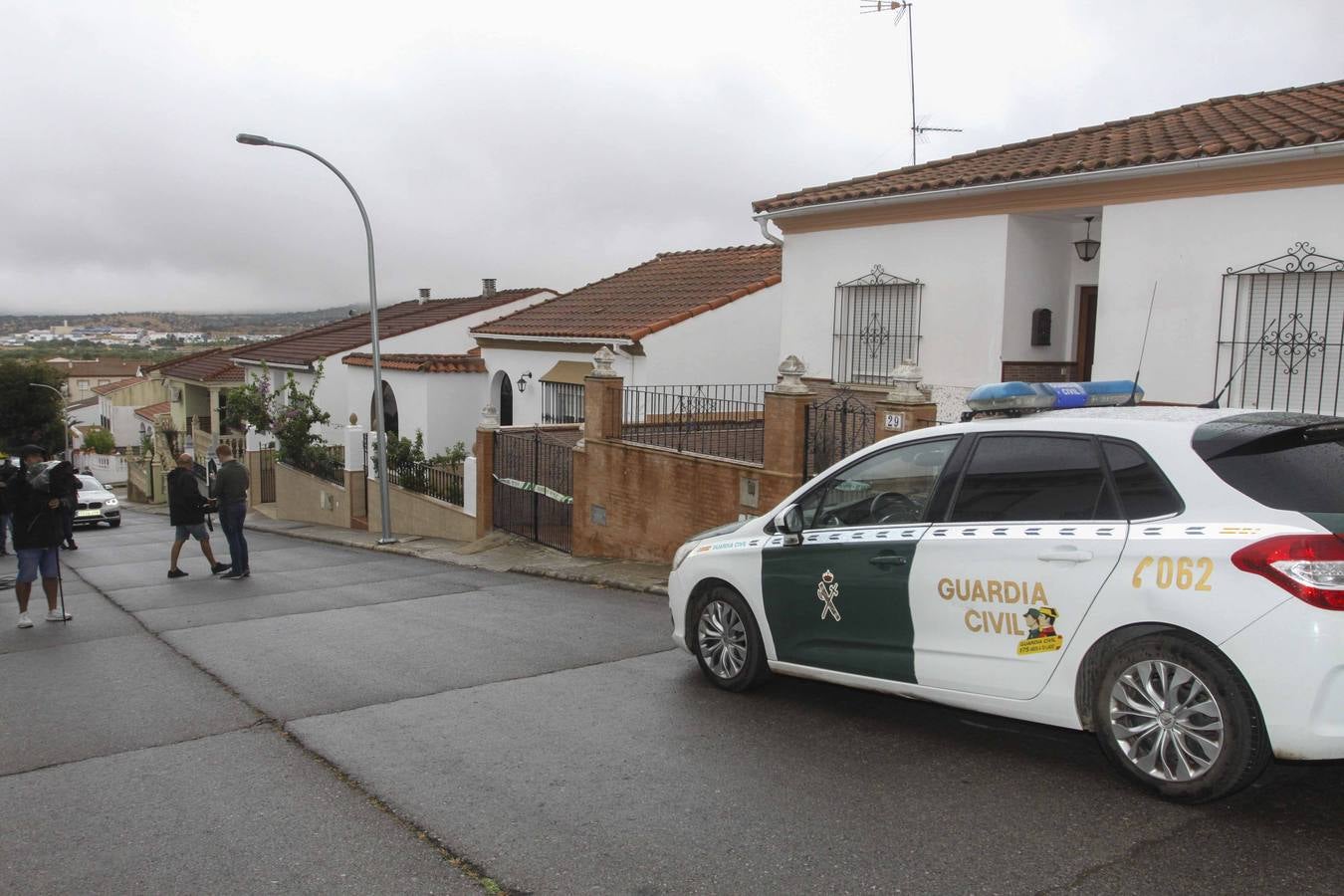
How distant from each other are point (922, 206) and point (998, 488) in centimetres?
812

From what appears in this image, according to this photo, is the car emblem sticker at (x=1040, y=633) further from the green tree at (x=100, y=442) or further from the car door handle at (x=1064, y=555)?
the green tree at (x=100, y=442)

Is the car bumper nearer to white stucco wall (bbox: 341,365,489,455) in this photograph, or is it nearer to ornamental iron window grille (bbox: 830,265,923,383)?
ornamental iron window grille (bbox: 830,265,923,383)

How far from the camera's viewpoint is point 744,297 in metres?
19.2

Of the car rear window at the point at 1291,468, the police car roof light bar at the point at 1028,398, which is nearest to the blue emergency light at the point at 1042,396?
the police car roof light bar at the point at 1028,398

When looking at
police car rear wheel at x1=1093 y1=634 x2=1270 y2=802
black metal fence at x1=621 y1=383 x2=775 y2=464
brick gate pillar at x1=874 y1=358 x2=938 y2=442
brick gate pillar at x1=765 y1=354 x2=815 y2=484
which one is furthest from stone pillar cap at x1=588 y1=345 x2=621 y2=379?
police car rear wheel at x1=1093 y1=634 x2=1270 y2=802

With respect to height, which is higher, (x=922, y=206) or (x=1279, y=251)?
(x=922, y=206)

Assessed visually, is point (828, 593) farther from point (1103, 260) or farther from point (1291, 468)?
point (1103, 260)

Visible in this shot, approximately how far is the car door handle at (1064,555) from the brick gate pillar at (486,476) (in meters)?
13.4

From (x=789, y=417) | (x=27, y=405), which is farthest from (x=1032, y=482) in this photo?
(x=27, y=405)

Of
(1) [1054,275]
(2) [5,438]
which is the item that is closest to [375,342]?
(1) [1054,275]

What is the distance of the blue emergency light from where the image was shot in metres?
5.30

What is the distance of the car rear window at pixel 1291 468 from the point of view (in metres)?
4.18

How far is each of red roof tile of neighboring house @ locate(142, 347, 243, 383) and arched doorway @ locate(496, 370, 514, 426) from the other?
21224 millimetres

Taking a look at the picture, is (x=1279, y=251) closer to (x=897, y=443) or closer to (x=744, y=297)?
(x=897, y=443)
